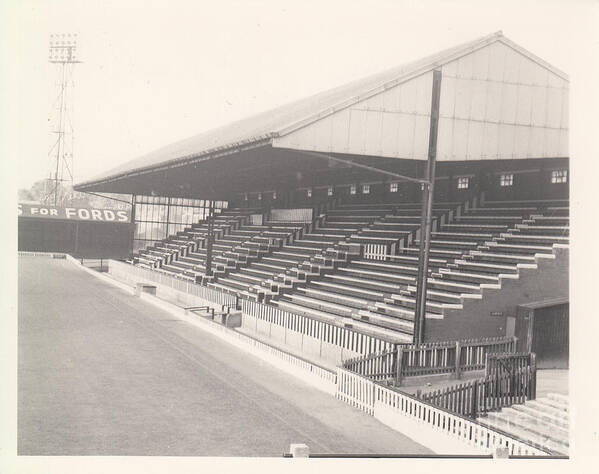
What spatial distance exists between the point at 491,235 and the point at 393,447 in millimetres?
13353

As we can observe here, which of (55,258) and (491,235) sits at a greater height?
(491,235)

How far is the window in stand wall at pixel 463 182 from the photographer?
27.5 m

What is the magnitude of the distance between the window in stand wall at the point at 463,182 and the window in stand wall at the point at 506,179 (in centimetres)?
166

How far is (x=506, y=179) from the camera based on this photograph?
1016 inches

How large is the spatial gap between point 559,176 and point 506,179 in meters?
2.58

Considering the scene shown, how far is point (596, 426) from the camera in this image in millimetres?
12617

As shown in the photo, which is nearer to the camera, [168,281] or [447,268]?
[447,268]

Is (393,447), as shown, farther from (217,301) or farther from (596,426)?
(217,301)

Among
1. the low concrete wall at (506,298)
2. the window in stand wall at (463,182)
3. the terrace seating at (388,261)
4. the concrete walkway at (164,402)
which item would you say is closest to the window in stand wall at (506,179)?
the terrace seating at (388,261)

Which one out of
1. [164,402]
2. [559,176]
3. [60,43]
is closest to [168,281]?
[60,43]

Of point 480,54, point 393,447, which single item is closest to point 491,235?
point 480,54

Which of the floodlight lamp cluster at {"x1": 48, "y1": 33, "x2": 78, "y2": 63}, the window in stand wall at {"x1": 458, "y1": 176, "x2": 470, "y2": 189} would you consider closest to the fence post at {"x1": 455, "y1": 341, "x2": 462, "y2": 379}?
the window in stand wall at {"x1": 458, "y1": 176, "x2": 470, "y2": 189}

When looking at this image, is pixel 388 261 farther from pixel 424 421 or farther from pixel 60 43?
pixel 424 421

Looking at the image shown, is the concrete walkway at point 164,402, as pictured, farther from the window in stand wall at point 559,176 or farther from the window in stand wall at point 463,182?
the window in stand wall at point 559,176
